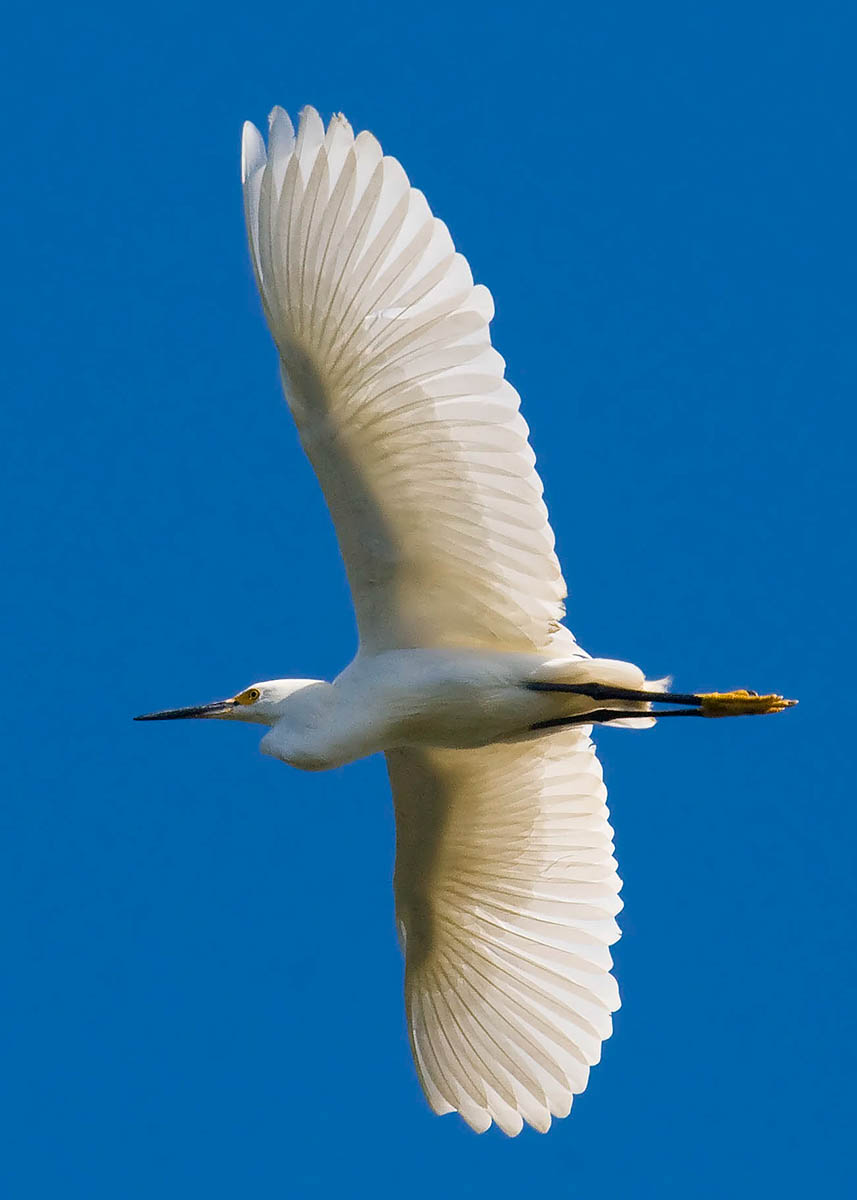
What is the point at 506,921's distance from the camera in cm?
980

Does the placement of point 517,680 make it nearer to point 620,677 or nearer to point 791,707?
point 620,677

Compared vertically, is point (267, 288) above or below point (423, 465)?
above

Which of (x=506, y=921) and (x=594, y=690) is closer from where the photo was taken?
(x=594, y=690)

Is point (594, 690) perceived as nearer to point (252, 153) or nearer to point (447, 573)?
point (447, 573)

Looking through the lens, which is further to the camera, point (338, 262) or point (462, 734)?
point (462, 734)

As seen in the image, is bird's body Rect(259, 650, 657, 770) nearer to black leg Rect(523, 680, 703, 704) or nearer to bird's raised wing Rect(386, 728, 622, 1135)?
black leg Rect(523, 680, 703, 704)

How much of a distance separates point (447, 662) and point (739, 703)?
4.08 ft

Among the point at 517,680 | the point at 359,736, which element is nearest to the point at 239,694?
the point at 359,736

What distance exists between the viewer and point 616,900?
9.71 metres

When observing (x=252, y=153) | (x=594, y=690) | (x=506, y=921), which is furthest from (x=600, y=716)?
(x=252, y=153)

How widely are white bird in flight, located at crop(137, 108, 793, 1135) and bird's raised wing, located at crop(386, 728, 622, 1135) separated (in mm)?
10

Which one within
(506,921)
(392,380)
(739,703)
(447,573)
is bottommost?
(506,921)

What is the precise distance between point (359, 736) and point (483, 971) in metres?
1.64

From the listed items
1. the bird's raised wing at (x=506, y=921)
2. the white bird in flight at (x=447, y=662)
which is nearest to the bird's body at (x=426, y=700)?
the white bird in flight at (x=447, y=662)
